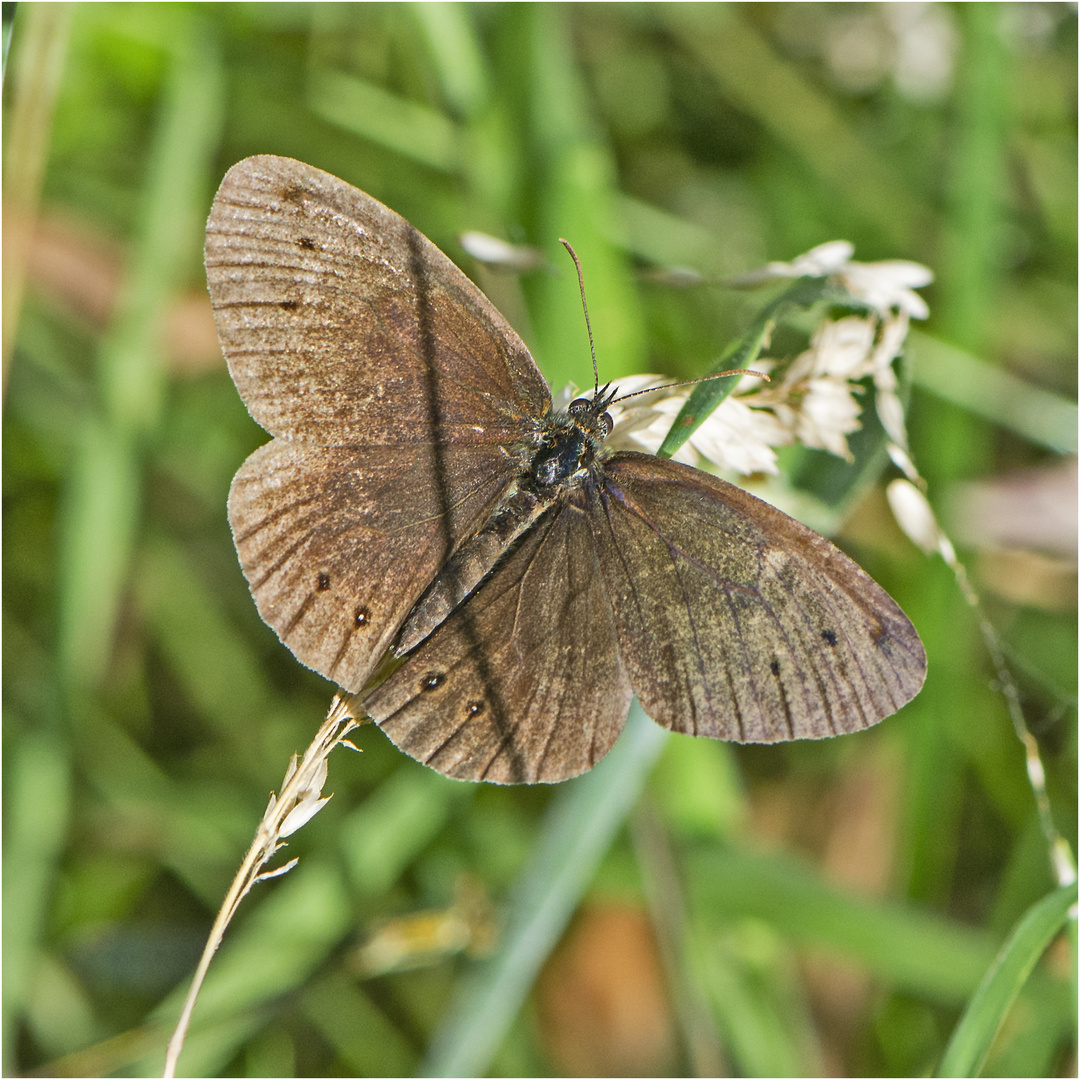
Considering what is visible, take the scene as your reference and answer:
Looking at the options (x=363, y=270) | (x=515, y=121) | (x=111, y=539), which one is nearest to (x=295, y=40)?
(x=515, y=121)

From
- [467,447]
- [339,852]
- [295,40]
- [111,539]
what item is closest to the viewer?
[467,447]

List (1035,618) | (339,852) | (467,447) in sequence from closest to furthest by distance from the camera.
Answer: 1. (467,447)
2. (339,852)
3. (1035,618)

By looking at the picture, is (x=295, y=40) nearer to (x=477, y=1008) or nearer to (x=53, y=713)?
(x=53, y=713)

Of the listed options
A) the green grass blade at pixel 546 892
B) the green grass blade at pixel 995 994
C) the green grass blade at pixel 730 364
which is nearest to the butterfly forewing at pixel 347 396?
the green grass blade at pixel 730 364

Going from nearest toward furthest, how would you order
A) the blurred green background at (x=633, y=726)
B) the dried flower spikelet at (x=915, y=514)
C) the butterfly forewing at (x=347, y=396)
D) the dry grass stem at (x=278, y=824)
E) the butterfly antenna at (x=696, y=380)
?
the dry grass stem at (x=278, y=824), the butterfly antenna at (x=696, y=380), the butterfly forewing at (x=347, y=396), the dried flower spikelet at (x=915, y=514), the blurred green background at (x=633, y=726)

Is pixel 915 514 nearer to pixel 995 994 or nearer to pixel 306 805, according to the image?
pixel 995 994

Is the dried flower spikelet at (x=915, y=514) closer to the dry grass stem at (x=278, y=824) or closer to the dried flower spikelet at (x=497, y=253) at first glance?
the dried flower spikelet at (x=497, y=253)
